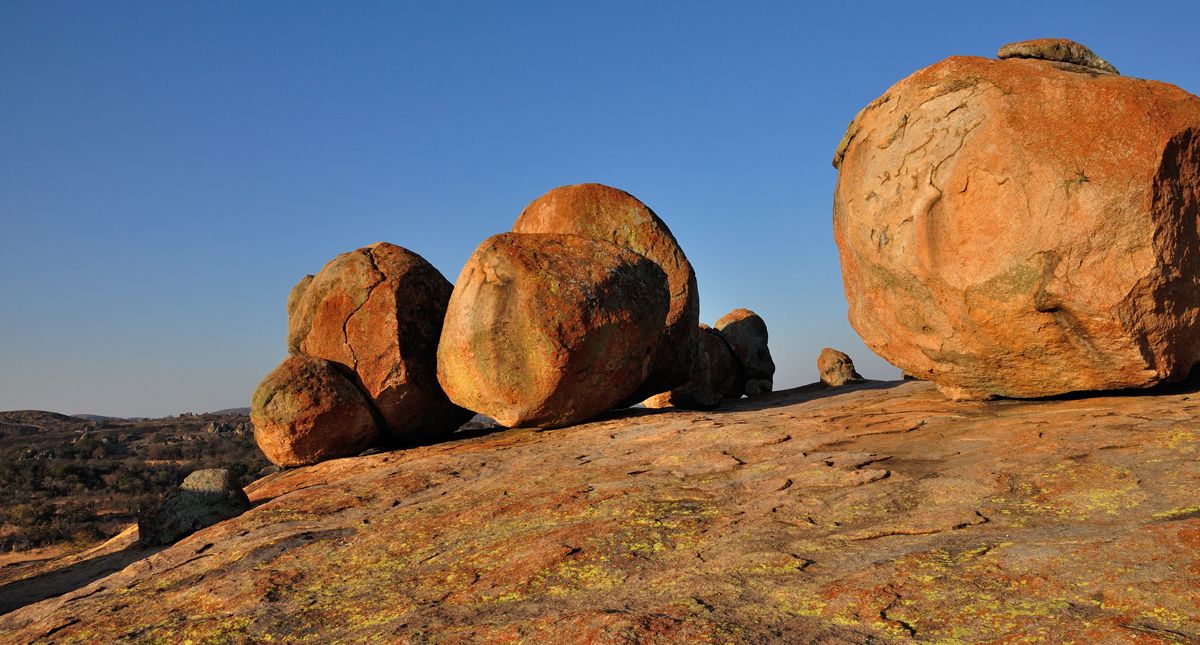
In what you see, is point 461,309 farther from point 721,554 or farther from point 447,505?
point 721,554

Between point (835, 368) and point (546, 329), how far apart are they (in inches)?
456

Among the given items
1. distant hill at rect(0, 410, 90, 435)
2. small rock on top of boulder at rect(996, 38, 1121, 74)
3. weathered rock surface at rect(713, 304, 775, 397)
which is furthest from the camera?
distant hill at rect(0, 410, 90, 435)

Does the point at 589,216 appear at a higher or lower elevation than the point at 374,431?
higher

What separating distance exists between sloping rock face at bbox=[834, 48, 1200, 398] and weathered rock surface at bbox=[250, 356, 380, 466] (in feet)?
Answer: 22.6

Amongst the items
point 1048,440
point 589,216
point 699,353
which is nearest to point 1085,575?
point 1048,440

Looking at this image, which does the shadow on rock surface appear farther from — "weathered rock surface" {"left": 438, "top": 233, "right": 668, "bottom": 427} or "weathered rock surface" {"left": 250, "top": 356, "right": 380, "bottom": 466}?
"weathered rock surface" {"left": 438, "top": 233, "right": 668, "bottom": 427}

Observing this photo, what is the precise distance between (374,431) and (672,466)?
535 cm

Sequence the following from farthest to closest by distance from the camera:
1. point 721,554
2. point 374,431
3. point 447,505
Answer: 1. point 374,431
2. point 447,505
3. point 721,554

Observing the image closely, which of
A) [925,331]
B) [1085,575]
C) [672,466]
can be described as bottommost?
[1085,575]

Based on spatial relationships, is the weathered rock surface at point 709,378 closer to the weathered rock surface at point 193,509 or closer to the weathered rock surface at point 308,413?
the weathered rock surface at point 308,413

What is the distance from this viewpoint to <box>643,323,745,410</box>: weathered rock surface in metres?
14.7

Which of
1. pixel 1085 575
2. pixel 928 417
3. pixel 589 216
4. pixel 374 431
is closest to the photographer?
pixel 1085 575

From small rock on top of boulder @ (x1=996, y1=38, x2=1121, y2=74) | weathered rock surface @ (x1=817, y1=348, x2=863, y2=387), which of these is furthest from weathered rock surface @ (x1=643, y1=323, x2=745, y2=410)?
small rock on top of boulder @ (x1=996, y1=38, x2=1121, y2=74)

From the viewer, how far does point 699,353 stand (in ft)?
54.5
